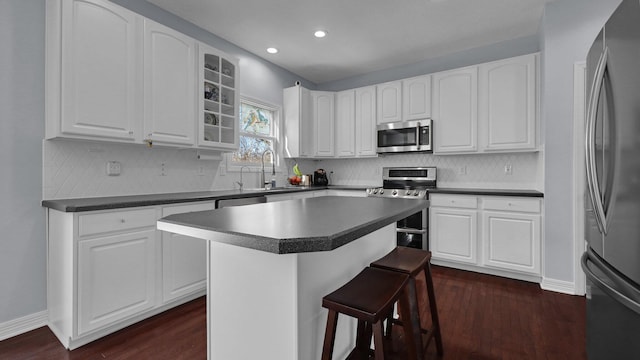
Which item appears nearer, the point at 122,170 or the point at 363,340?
the point at 363,340

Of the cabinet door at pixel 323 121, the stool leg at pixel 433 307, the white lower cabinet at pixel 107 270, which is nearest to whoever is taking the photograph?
the stool leg at pixel 433 307

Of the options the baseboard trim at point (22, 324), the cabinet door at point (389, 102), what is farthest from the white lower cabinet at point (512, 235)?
the baseboard trim at point (22, 324)

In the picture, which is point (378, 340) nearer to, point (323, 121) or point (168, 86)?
point (168, 86)

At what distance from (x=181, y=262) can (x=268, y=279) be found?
164 centimetres

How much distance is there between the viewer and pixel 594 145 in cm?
135

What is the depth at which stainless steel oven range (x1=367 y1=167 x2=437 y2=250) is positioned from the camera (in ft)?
11.9

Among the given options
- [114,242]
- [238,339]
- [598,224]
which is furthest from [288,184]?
[598,224]

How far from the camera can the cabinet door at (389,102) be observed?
4.15m

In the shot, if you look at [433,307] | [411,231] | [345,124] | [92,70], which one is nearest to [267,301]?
[433,307]

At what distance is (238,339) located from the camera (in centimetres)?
130

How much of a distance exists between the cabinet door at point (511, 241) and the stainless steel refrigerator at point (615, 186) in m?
1.81

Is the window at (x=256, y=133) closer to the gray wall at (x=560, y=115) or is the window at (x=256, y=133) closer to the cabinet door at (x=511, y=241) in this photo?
the cabinet door at (x=511, y=241)

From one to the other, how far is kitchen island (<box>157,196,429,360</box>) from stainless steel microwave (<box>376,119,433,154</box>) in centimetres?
268

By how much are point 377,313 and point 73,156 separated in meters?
2.59
